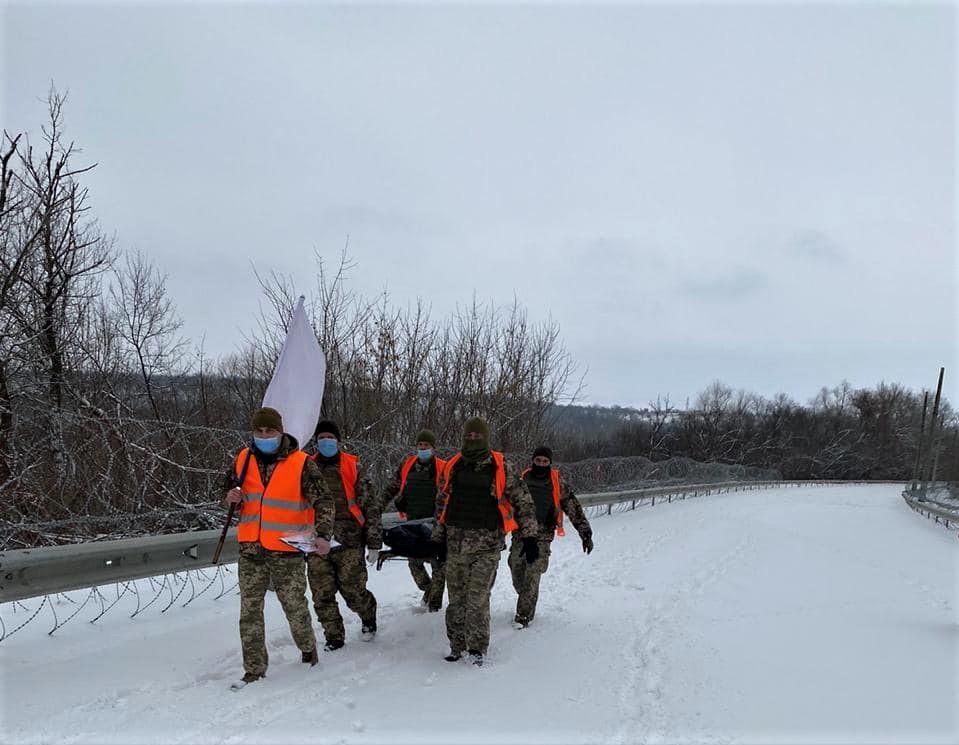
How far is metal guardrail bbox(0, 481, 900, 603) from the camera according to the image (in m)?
4.26

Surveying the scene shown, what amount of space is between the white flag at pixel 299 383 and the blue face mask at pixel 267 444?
908 millimetres

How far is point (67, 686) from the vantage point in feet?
14.1

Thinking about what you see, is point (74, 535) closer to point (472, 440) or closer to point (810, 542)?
point (472, 440)

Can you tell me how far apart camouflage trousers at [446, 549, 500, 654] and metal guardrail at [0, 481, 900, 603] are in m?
2.10

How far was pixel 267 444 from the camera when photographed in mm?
4855

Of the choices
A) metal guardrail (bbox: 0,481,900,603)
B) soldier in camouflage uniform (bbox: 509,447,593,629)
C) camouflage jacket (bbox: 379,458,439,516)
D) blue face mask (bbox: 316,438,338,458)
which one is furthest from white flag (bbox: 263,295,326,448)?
soldier in camouflage uniform (bbox: 509,447,593,629)

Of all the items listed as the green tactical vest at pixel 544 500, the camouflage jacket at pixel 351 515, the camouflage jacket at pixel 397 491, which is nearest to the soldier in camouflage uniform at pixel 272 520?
the camouflage jacket at pixel 351 515

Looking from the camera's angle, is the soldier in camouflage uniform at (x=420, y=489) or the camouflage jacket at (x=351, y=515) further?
the soldier in camouflage uniform at (x=420, y=489)

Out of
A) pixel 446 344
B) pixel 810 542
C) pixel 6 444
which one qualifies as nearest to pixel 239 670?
pixel 6 444

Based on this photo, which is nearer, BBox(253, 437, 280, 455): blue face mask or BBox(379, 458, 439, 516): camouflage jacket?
BBox(253, 437, 280, 455): blue face mask

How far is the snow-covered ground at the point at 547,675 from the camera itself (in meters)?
3.95

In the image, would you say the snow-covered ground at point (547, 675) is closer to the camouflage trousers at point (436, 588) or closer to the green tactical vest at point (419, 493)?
the camouflage trousers at point (436, 588)

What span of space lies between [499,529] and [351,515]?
1.28m

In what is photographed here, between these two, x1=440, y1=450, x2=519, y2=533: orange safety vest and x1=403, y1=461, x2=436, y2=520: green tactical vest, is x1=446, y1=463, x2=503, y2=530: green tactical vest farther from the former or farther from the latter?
x1=403, y1=461, x2=436, y2=520: green tactical vest
